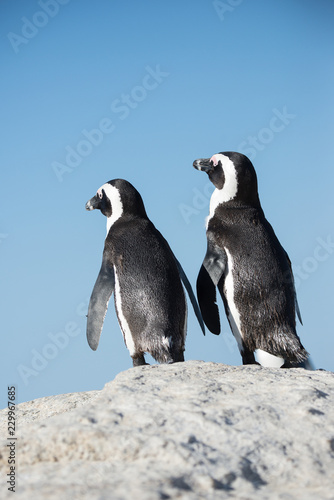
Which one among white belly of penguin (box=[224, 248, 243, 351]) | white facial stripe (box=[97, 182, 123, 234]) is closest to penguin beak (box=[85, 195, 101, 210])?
white facial stripe (box=[97, 182, 123, 234])

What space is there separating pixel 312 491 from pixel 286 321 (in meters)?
2.54

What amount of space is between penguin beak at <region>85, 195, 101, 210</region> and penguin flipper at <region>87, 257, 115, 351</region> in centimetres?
84

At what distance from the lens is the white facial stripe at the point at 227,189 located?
15.4ft

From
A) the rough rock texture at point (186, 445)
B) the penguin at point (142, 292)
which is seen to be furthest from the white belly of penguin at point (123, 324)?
the rough rock texture at point (186, 445)

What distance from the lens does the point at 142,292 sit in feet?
14.3

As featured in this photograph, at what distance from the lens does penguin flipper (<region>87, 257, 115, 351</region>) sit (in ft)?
15.1

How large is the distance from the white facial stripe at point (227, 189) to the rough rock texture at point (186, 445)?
2345 millimetres

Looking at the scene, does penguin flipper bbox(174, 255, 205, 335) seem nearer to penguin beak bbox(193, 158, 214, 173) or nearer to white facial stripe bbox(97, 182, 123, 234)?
white facial stripe bbox(97, 182, 123, 234)

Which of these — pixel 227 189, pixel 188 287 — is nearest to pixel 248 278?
pixel 188 287

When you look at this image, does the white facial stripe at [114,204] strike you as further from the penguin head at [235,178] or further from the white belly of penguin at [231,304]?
the white belly of penguin at [231,304]

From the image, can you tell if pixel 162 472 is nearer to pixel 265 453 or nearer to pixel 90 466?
pixel 90 466

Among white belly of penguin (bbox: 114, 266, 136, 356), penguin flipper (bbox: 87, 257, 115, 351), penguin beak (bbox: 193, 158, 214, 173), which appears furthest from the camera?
penguin beak (bbox: 193, 158, 214, 173)

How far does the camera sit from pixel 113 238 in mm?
4762

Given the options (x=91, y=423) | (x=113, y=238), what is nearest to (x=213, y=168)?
(x=113, y=238)
